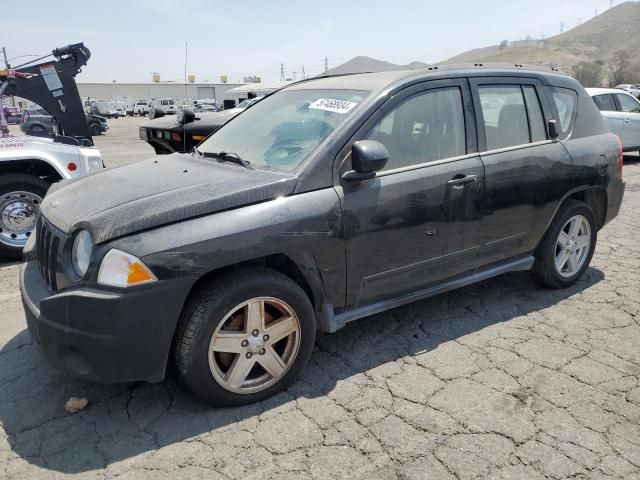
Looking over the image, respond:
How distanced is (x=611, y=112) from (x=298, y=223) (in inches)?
453

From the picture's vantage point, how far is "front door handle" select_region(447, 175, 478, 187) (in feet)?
10.9

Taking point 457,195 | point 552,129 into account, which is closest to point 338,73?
point 457,195

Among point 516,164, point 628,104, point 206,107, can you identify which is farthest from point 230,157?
point 206,107

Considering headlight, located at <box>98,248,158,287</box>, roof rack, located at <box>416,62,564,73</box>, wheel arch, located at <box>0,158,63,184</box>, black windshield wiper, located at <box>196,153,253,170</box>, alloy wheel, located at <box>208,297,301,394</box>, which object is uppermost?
roof rack, located at <box>416,62,564,73</box>

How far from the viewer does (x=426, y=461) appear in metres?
2.38

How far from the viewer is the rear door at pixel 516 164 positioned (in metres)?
3.58

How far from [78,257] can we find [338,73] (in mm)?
2459

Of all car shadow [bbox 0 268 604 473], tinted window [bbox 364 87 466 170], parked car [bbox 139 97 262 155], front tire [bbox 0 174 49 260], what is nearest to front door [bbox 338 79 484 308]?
tinted window [bbox 364 87 466 170]

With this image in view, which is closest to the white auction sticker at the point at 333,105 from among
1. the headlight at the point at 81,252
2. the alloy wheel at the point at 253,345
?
the alloy wheel at the point at 253,345

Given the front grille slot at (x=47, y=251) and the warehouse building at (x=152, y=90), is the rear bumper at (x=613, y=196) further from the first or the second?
the warehouse building at (x=152, y=90)

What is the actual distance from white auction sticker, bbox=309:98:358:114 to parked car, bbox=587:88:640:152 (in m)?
10.3

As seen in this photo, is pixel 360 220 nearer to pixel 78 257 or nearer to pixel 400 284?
pixel 400 284

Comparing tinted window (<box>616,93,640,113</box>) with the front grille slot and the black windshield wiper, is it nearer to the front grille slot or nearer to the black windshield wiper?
the black windshield wiper

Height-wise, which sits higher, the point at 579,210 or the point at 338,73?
the point at 338,73
